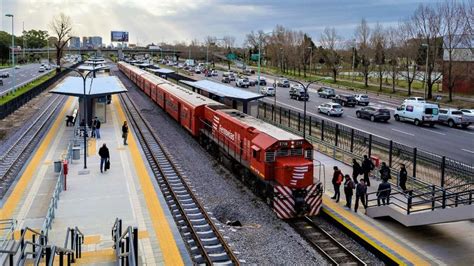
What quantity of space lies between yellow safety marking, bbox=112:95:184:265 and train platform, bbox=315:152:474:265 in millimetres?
6409

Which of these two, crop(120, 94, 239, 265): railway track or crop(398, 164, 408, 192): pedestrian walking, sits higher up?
crop(398, 164, 408, 192): pedestrian walking

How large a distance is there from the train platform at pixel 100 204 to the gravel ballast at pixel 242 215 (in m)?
2.08

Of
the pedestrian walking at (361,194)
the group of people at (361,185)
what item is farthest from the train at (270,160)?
the pedestrian walking at (361,194)

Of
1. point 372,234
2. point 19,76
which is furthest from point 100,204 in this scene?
point 19,76

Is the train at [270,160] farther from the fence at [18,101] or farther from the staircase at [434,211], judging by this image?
the fence at [18,101]

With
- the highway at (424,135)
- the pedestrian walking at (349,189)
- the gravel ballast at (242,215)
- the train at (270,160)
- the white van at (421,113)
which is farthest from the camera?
the white van at (421,113)

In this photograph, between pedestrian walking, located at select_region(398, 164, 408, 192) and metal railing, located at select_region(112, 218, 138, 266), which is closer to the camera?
metal railing, located at select_region(112, 218, 138, 266)

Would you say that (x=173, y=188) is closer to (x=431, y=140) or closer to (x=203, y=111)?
(x=203, y=111)

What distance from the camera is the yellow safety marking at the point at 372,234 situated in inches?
586

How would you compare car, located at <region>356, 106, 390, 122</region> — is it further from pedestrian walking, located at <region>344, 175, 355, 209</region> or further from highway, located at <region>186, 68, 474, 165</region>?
pedestrian walking, located at <region>344, 175, 355, 209</region>

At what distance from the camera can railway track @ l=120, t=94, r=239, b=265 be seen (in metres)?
15.1

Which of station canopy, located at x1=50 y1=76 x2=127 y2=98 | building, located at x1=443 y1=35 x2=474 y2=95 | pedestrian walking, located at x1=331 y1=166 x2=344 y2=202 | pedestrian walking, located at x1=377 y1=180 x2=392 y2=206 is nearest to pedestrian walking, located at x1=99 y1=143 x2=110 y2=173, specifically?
pedestrian walking, located at x1=331 y1=166 x2=344 y2=202

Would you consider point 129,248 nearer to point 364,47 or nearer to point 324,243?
point 324,243

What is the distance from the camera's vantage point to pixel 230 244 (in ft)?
53.3
